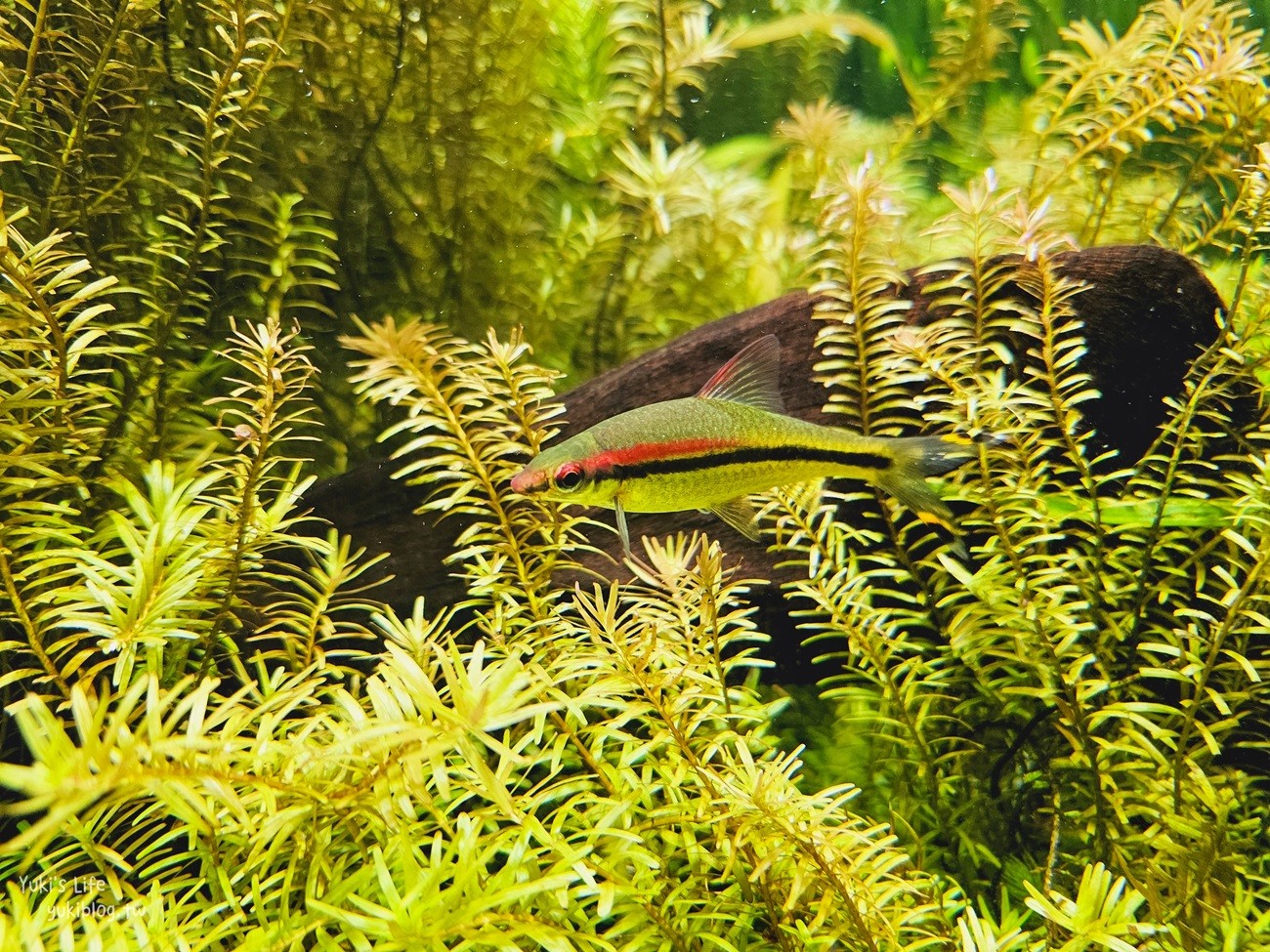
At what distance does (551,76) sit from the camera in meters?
5.84

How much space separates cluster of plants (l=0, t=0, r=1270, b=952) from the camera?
76.5 inches

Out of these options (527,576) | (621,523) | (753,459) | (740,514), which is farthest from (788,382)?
(527,576)

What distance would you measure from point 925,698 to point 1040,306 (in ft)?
5.40

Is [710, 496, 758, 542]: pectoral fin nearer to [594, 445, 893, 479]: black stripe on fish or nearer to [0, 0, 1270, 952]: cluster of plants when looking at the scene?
[0, 0, 1270, 952]: cluster of plants

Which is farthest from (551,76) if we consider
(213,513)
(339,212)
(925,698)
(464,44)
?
(925,698)

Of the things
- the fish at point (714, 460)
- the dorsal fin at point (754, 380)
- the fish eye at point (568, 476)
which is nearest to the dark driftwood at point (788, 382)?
the dorsal fin at point (754, 380)

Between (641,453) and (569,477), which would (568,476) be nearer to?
(569,477)

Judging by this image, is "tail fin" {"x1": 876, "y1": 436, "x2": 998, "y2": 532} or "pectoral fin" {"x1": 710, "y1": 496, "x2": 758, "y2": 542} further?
"pectoral fin" {"x1": 710, "y1": 496, "x2": 758, "y2": 542}

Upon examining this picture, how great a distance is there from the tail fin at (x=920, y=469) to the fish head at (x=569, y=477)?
0.94 m

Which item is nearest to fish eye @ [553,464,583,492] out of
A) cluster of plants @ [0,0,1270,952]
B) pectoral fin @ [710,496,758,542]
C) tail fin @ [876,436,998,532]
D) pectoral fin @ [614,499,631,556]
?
pectoral fin @ [614,499,631,556]

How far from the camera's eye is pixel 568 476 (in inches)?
105

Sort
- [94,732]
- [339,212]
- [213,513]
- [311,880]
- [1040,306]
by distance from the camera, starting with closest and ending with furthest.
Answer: [94,732] → [311,880] → [1040,306] → [213,513] → [339,212]

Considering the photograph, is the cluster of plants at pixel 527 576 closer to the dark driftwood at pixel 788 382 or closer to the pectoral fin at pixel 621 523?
the dark driftwood at pixel 788 382

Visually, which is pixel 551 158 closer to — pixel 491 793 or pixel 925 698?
pixel 925 698
